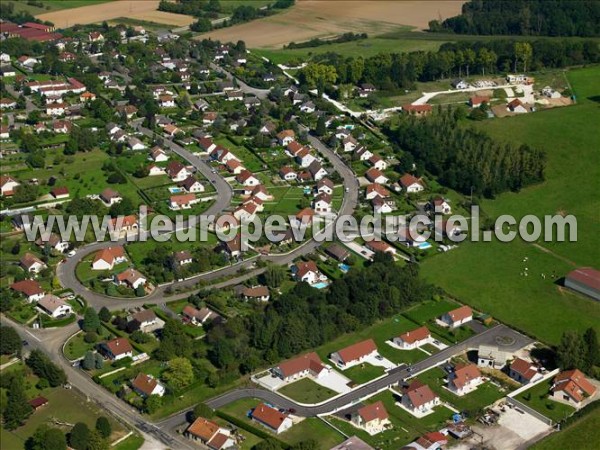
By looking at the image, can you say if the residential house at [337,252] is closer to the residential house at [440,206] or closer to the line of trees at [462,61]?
the residential house at [440,206]

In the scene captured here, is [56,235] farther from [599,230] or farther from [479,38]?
[479,38]

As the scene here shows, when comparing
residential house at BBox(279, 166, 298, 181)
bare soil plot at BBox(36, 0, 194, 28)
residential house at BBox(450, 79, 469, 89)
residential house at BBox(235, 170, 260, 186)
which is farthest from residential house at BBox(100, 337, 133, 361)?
bare soil plot at BBox(36, 0, 194, 28)

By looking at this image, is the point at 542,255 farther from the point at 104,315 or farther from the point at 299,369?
the point at 104,315

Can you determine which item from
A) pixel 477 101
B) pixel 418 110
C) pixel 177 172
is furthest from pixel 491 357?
pixel 477 101

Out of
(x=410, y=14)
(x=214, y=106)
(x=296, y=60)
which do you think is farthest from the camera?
(x=410, y=14)

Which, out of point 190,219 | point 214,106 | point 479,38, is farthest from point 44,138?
point 479,38

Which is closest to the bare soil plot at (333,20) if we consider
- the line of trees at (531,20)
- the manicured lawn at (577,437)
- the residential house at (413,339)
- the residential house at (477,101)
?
the line of trees at (531,20)
